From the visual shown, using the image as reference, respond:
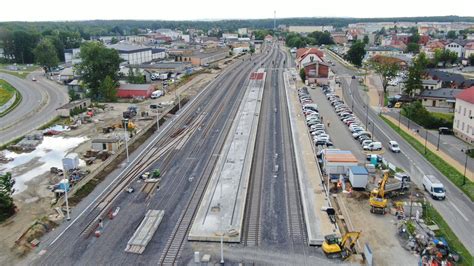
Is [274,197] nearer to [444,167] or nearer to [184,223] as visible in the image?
[184,223]

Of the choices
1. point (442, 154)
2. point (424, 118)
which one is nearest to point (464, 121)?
point (424, 118)

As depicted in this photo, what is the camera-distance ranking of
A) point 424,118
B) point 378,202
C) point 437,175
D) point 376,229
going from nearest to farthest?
point 376,229
point 378,202
point 437,175
point 424,118

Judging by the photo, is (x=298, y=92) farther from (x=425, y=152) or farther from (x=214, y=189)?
(x=214, y=189)

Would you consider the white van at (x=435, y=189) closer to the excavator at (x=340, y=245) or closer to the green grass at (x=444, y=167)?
the green grass at (x=444, y=167)

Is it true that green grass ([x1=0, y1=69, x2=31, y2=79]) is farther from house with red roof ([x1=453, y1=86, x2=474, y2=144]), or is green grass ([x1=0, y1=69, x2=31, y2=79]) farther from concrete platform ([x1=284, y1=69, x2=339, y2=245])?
house with red roof ([x1=453, y1=86, x2=474, y2=144])

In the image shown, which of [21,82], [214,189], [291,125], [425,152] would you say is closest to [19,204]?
[214,189]

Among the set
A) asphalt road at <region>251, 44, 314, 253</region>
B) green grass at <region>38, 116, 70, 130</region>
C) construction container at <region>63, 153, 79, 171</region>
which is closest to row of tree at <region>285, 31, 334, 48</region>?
asphalt road at <region>251, 44, 314, 253</region>
